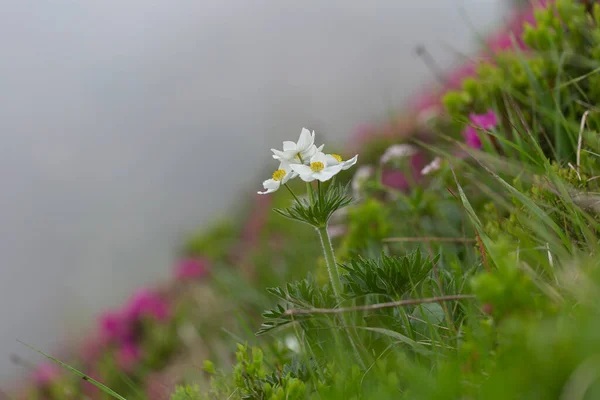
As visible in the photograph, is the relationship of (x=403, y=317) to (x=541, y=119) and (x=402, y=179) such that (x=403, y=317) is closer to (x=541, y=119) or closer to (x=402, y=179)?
(x=541, y=119)

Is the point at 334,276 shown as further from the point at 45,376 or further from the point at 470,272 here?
the point at 45,376

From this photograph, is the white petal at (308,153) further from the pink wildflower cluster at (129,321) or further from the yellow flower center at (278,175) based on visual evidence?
the pink wildflower cluster at (129,321)

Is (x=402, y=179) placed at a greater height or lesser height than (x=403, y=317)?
lesser

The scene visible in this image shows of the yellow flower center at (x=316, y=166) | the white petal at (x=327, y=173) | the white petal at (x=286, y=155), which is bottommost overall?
the white petal at (x=327, y=173)

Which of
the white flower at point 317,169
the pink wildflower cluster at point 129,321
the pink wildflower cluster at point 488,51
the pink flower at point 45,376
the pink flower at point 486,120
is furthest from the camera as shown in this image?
the pink wildflower cluster at point 129,321

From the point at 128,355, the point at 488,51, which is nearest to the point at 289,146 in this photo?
the point at 488,51

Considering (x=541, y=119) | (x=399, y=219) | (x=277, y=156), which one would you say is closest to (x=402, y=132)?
(x=399, y=219)

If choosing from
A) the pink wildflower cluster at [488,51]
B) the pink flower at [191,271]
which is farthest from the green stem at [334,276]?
the pink flower at [191,271]
